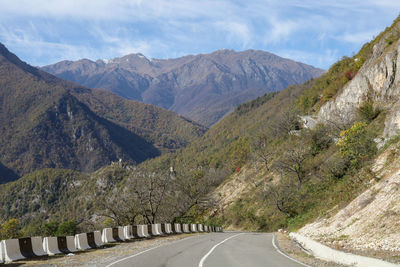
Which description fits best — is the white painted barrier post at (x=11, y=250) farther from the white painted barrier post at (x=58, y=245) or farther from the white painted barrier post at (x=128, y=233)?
the white painted barrier post at (x=128, y=233)

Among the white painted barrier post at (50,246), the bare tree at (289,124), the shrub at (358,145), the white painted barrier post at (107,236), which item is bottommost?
the white painted barrier post at (107,236)

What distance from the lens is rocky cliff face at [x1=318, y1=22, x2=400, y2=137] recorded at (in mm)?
33091

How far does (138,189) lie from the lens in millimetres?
39062

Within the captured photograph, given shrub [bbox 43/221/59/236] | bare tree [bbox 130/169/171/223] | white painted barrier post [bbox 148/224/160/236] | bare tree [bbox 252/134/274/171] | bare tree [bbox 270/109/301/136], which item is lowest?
shrub [bbox 43/221/59/236]

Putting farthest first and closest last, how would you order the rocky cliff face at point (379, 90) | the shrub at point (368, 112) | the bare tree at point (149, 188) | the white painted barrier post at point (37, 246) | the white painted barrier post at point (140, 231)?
the shrub at point (368, 112), the bare tree at point (149, 188), the rocky cliff face at point (379, 90), the white painted barrier post at point (140, 231), the white painted barrier post at point (37, 246)

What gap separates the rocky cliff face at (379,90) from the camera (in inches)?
1303

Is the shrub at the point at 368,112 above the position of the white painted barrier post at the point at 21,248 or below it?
above

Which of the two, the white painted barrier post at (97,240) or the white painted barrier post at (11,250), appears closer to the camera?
the white painted barrier post at (11,250)

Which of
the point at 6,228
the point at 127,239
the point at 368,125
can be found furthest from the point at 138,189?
the point at 6,228

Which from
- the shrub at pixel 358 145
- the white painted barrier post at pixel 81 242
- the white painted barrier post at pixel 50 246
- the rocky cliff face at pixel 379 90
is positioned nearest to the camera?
the white painted barrier post at pixel 50 246

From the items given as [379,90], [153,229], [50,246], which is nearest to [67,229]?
[153,229]

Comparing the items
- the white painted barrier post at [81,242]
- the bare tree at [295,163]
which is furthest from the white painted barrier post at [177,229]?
the bare tree at [295,163]

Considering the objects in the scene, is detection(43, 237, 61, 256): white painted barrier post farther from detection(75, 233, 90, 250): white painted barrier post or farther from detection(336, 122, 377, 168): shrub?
detection(336, 122, 377, 168): shrub

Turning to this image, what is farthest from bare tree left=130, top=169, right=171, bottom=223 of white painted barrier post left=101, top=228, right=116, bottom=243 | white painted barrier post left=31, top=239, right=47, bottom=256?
white painted barrier post left=31, top=239, right=47, bottom=256
